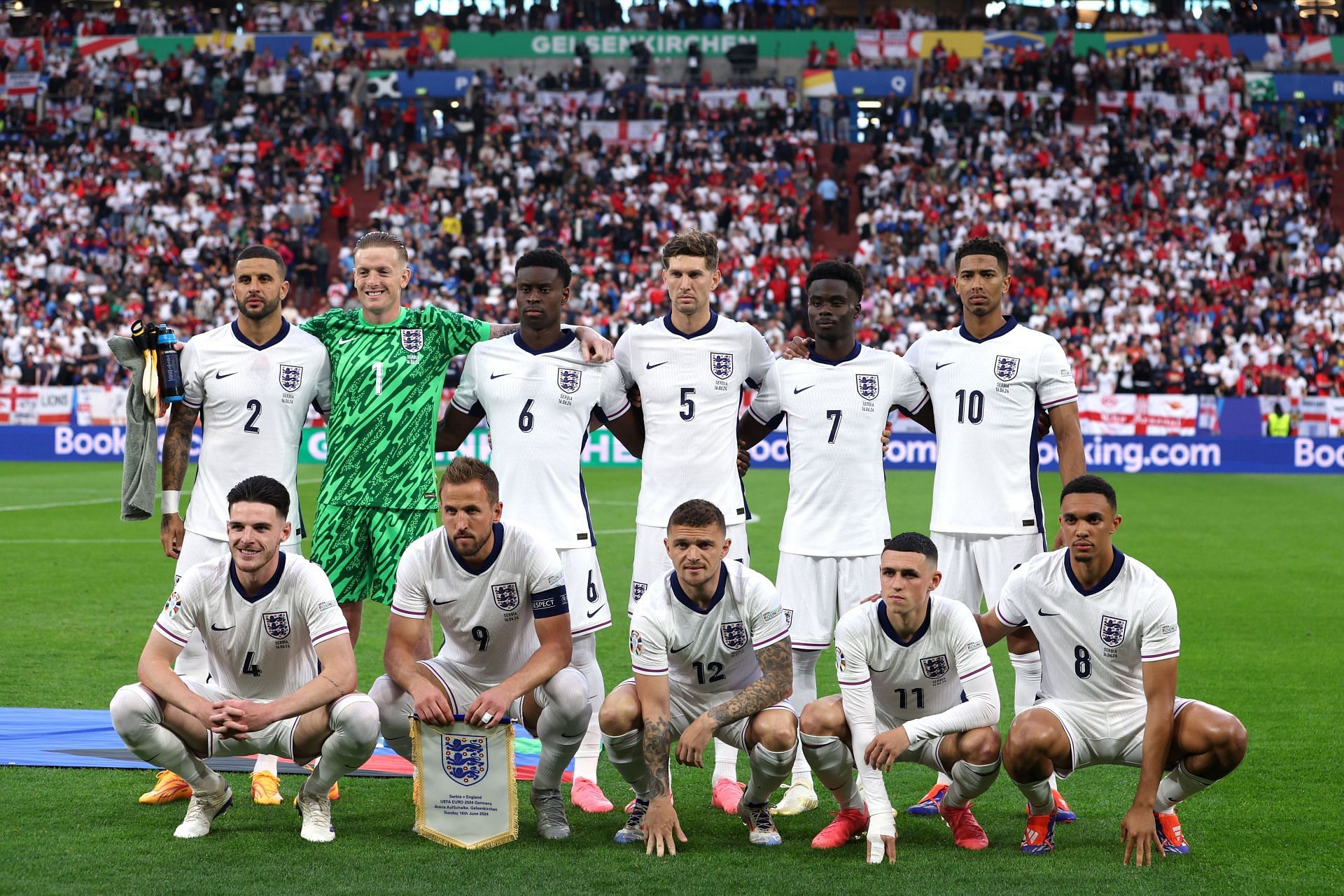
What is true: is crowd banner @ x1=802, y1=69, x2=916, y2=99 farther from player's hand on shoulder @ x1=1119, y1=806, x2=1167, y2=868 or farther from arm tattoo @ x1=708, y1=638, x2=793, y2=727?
player's hand on shoulder @ x1=1119, y1=806, x2=1167, y2=868

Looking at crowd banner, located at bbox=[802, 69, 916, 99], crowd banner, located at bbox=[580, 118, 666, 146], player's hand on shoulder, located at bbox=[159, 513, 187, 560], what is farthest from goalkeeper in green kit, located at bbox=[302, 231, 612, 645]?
crowd banner, located at bbox=[802, 69, 916, 99]

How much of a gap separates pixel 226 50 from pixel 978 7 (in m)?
21.4

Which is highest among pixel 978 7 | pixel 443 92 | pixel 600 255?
pixel 978 7

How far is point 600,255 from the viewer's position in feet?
103

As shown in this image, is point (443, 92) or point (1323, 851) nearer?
point (1323, 851)

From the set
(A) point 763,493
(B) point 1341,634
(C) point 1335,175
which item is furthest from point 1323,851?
(C) point 1335,175

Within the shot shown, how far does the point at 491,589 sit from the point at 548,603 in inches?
9.4

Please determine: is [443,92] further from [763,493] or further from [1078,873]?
[1078,873]

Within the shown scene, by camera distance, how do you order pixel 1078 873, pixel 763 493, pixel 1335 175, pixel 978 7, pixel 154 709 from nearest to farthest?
pixel 1078 873 < pixel 154 709 < pixel 763 493 < pixel 1335 175 < pixel 978 7

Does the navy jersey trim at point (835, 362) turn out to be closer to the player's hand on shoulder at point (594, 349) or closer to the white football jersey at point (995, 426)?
the white football jersey at point (995, 426)

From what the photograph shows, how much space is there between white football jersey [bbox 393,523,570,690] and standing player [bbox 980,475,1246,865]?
1736 mm

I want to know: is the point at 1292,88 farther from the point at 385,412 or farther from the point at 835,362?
the point at 385,412

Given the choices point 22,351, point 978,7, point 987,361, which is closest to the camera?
point 987,361

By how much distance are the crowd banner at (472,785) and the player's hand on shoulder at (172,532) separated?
1651 millimetres
